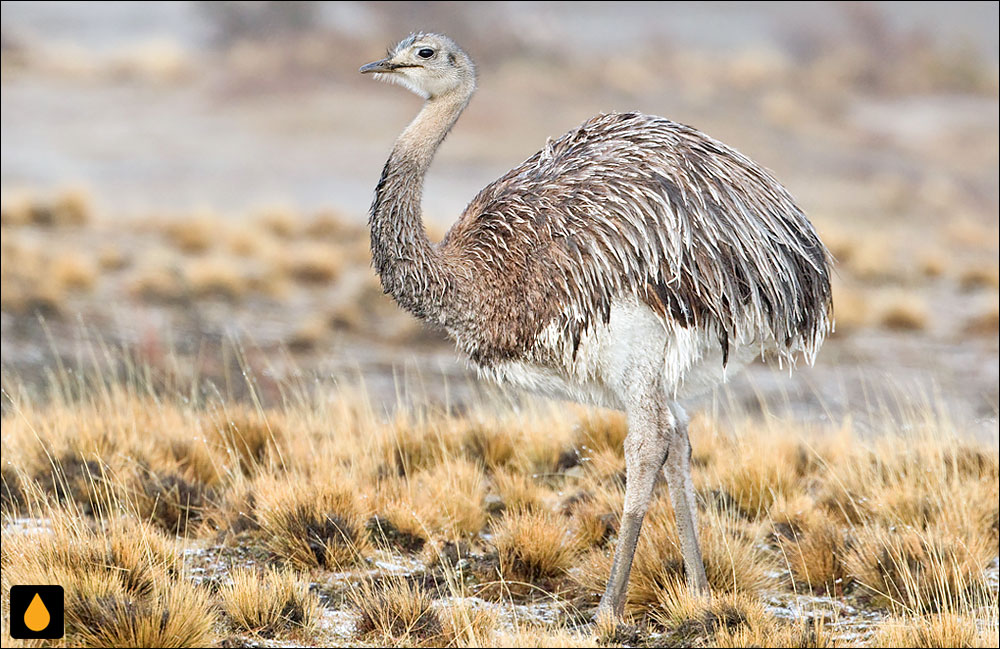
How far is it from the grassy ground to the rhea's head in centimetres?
215

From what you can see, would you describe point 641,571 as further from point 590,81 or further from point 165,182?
point 590,81

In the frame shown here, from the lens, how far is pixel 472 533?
7.02 m

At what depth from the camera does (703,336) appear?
5664mm

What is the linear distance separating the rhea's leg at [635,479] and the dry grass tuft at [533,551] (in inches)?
26.0

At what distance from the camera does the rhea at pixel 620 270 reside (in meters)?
5.58

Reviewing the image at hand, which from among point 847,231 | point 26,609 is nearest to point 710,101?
point 847,231

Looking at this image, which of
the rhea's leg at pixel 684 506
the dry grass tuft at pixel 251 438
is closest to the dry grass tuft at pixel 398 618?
the rhea's leg at pixel 684 506

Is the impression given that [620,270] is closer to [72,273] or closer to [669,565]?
[669,565]

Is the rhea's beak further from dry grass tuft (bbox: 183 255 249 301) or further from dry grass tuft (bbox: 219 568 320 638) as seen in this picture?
dry grass tuft (bbox: 183 255 249 301)

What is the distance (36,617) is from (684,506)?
2.79 metres

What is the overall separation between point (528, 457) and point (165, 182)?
24.3 meters

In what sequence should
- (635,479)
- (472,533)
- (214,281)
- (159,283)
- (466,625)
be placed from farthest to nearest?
(214,281)
(159,283)
(472,533)
(635,479)
(466,625)

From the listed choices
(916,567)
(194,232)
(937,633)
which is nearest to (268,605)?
(937,633)

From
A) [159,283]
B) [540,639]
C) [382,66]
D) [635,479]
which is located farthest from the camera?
[159,283]
